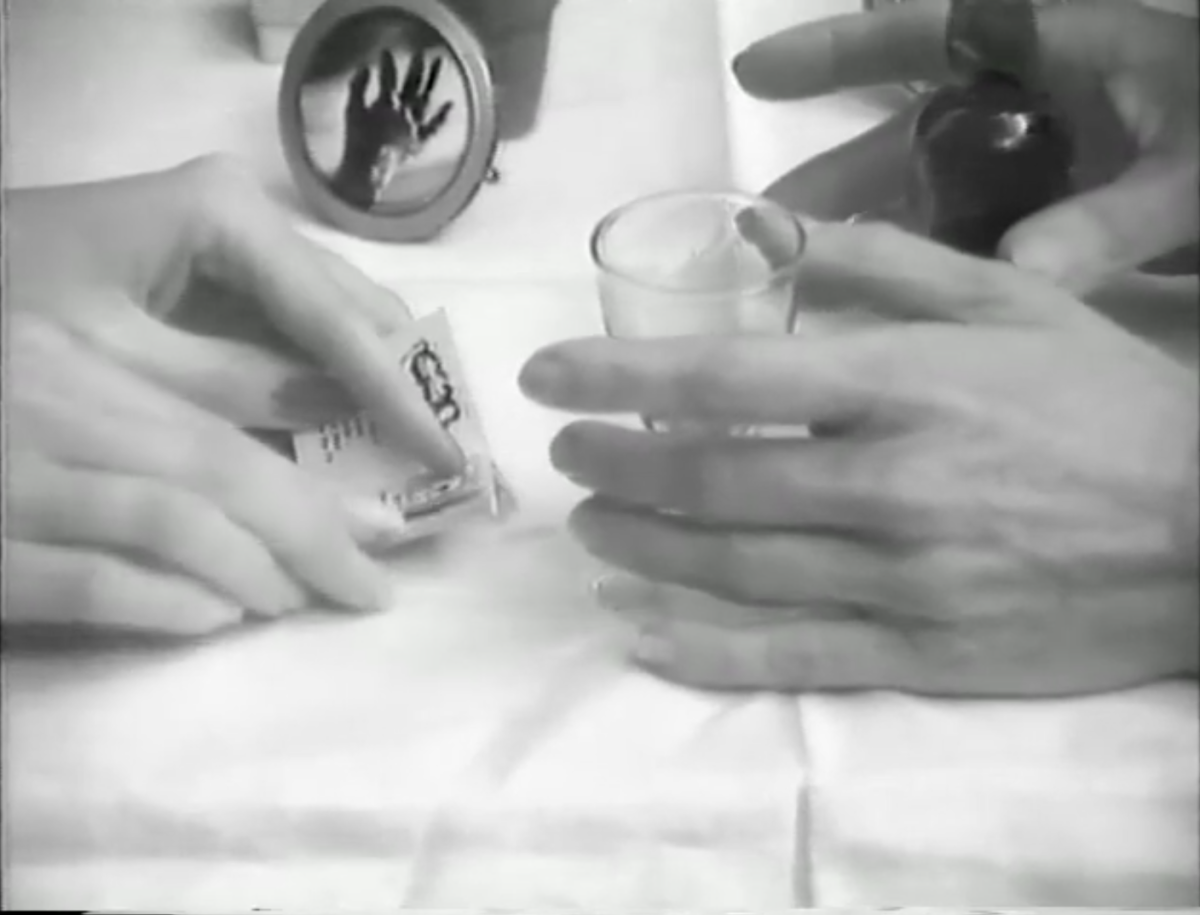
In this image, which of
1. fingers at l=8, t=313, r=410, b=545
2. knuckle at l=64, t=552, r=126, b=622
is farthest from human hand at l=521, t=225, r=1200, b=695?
knuckle at l=64, t=552, r=126, b=622

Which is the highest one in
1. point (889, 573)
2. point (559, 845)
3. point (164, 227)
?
point (164, 227)

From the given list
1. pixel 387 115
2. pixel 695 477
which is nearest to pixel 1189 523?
pixel 695 477

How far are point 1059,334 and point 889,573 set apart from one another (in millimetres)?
156

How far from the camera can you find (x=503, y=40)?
76cm

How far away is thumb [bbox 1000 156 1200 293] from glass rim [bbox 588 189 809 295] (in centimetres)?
11

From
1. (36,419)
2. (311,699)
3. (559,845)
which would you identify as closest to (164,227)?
(36,419)

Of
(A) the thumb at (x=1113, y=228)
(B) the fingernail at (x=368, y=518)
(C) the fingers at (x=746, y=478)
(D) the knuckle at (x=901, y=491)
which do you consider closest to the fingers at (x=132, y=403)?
(B) the fingernail at (x=368, y=518)

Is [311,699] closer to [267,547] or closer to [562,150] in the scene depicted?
[267,547]

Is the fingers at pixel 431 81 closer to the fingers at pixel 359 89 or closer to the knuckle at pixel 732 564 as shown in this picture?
the fingers at pixel 359 89

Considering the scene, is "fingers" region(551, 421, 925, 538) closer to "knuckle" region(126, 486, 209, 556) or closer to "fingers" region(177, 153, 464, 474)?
"fingers" region(177, 153, 464, 474)

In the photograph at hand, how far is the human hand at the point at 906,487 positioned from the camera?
2.37 ft

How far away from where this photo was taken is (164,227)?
0.76m

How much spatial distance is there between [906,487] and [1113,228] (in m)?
0.18

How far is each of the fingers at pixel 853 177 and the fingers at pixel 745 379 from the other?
77 mm
